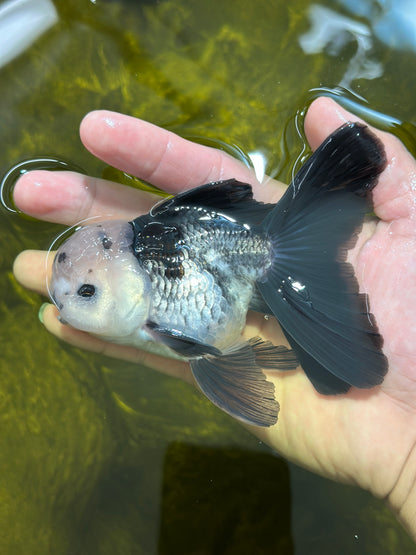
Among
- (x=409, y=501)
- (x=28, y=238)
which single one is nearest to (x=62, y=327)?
(x=28, y=238)

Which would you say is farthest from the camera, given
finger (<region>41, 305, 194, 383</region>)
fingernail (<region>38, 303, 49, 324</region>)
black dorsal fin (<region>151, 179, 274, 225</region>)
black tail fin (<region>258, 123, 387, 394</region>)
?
fingernail (<region>38, 303, 49, 324</region>)

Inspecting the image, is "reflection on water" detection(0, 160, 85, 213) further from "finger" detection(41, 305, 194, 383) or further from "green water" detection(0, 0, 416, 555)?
"finger" detection(41, 305, 194, 383)

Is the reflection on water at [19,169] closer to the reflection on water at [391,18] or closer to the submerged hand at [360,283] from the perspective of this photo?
the submerged hand at [360,283]

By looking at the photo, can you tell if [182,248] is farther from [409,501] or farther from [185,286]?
[409,501]

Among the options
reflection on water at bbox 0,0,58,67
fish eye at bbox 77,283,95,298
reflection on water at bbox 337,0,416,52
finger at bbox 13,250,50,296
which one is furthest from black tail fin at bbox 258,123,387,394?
reflection on water at bbox 0,0,58,67

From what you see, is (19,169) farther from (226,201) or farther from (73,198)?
(226,201)

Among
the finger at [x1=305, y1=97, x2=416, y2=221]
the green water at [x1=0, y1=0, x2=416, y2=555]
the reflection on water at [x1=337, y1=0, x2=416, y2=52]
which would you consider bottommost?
the green water at [x1=0, y1=0, x2=416, y2=555]

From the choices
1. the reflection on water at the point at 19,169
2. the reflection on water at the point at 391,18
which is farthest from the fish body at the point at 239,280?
the reflection on water at the point at 391,18
